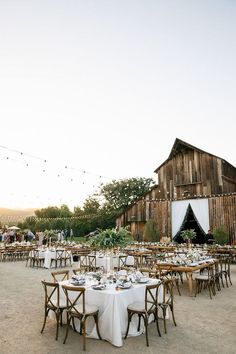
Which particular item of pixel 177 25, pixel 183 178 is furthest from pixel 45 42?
pixel 183 178

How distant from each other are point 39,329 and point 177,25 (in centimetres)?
904

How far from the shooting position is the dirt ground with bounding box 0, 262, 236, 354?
3795 millimetres

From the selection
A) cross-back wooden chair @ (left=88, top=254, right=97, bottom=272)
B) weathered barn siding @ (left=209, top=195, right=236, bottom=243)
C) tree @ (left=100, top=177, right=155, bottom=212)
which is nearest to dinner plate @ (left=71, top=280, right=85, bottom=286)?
cross-back wooden chair @ (left=88, top=254, right=97, bottom=272)

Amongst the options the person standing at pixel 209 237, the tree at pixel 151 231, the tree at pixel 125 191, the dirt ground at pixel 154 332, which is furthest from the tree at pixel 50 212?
the dirt ground at pixel 154 332

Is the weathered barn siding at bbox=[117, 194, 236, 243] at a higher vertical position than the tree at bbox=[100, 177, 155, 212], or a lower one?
lower

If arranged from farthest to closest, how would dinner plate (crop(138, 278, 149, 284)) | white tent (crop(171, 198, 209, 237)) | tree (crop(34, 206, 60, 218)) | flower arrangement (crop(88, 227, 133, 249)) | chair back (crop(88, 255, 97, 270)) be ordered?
tree (crop(34, 206, 60, 218)) → white tent (crop(171, 198, 209, 237)) → chair back (crop(88, 255, 97, 270)) → flower arrangement (crop(88, 227, 133, 249)) → dinner plate (crop(138, 278, 149, 284))

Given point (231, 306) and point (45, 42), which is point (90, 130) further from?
point (231, 306)

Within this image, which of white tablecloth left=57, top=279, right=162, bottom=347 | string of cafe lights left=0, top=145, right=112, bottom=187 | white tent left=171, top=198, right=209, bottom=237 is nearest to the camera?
white tablecloth left=57, top=279, right=162, bottom=347

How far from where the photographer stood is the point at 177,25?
8.49 metres

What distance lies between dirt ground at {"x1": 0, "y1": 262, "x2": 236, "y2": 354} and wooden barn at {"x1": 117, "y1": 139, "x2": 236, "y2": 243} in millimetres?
9920

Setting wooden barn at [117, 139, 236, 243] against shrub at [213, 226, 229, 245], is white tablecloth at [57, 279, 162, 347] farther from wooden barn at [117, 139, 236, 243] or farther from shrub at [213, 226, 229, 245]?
wooden barn at [117, 139, 236, 243]

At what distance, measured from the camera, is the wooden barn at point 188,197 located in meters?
16.2

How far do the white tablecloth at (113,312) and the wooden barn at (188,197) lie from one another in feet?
42.0

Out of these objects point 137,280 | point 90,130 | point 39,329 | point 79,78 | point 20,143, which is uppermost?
point 79,78
